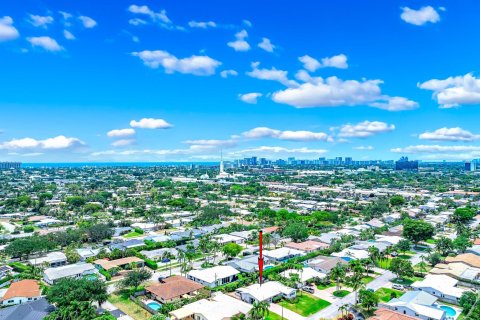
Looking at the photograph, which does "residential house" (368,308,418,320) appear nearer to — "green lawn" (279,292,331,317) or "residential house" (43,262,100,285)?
"green lawn" (279,292,331,317)

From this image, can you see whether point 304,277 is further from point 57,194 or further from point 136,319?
point 57,194

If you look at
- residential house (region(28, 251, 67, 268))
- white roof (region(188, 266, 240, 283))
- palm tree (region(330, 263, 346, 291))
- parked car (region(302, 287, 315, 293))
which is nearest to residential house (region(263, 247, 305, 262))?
white roof (region(188, 266, 240, 283))

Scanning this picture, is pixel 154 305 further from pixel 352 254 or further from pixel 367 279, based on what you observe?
pixel 352 254

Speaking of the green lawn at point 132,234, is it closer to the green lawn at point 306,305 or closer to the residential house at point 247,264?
the residential house at point 247,264

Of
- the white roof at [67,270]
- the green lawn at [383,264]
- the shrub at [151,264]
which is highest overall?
the white roof at [67,270]

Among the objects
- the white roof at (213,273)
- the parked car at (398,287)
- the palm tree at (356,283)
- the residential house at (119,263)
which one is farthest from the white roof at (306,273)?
the residential house at (119,263)

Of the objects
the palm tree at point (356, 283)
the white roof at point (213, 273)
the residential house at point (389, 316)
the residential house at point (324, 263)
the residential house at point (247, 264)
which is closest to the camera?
the residential house at point (389, 316)

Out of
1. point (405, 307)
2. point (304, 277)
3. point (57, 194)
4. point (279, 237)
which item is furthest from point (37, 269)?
point (57, 194)

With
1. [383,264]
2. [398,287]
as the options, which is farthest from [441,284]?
[383,264]
